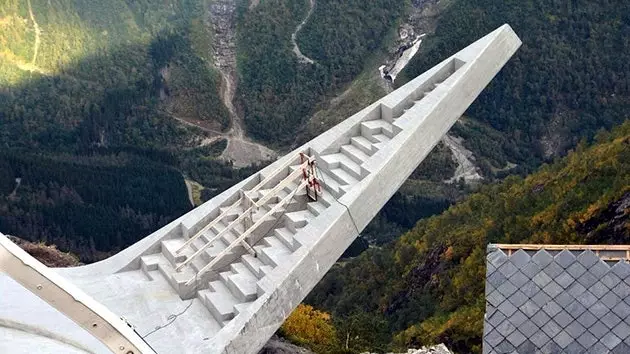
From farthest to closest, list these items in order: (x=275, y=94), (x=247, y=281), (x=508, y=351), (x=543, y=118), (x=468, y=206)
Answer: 1. (x=275, y=94)
2. (x=543, y=118)
3. (x=468, y=206)
4. (x=247, y=281)
5. (x=508, y=351)

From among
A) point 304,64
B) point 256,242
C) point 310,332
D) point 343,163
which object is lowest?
point 304,64

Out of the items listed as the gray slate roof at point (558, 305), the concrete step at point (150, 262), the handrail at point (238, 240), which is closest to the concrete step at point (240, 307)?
the handrail at point (238, 240)

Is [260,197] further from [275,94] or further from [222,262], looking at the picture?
[275,94]

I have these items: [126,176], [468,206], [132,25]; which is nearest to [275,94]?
[132,25]

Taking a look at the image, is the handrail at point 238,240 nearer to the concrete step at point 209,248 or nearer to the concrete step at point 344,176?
the concrete step at point 209,248

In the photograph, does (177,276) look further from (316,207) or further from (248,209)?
(316,207)

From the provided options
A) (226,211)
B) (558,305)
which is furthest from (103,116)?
(558,305)

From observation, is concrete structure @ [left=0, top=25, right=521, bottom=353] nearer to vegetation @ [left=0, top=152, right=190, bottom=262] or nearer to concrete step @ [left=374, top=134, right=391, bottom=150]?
concrete step @ [left=374, top=134, right=391, bottom=150]
